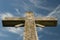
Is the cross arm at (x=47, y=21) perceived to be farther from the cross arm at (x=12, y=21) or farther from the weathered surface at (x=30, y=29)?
the cross arm at (x=12, y=21)

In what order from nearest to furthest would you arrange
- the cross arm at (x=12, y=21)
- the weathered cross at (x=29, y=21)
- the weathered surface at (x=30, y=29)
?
the weathered surface at (x=30, y=29)
the weathered cross at (x=29, y=21)
the cross arm at (x=12, y=21)

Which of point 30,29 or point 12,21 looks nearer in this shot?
point 30,29

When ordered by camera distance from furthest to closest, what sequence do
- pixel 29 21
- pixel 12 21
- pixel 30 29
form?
pixel 12 21, pixel 29 21, pixel 30 29

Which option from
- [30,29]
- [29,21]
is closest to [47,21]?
[29,21]

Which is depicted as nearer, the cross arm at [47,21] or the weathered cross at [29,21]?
the weathered cross at [29,21]

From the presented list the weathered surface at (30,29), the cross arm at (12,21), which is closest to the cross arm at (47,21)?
the weathered surface at (30,29)

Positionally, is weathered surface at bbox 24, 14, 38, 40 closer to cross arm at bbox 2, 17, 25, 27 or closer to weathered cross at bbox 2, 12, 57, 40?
weathered cross at bbox 2, 12, 57, 40

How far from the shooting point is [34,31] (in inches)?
235

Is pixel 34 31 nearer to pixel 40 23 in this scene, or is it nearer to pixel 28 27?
pixel 28 27

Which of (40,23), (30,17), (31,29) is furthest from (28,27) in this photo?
(40,23)

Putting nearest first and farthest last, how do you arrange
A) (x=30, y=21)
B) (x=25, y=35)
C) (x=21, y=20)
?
(x=25, y=35)
(x=30, y=21)
(x=21, y=20)

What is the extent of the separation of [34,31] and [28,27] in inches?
10.7

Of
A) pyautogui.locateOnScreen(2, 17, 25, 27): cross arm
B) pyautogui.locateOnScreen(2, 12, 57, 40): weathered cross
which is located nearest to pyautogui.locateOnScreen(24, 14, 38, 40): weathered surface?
pyautogui.locateOnScreen(2, 12, 57, 40): weathered cross

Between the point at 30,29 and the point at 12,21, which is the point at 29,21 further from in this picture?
the point at 12,21
